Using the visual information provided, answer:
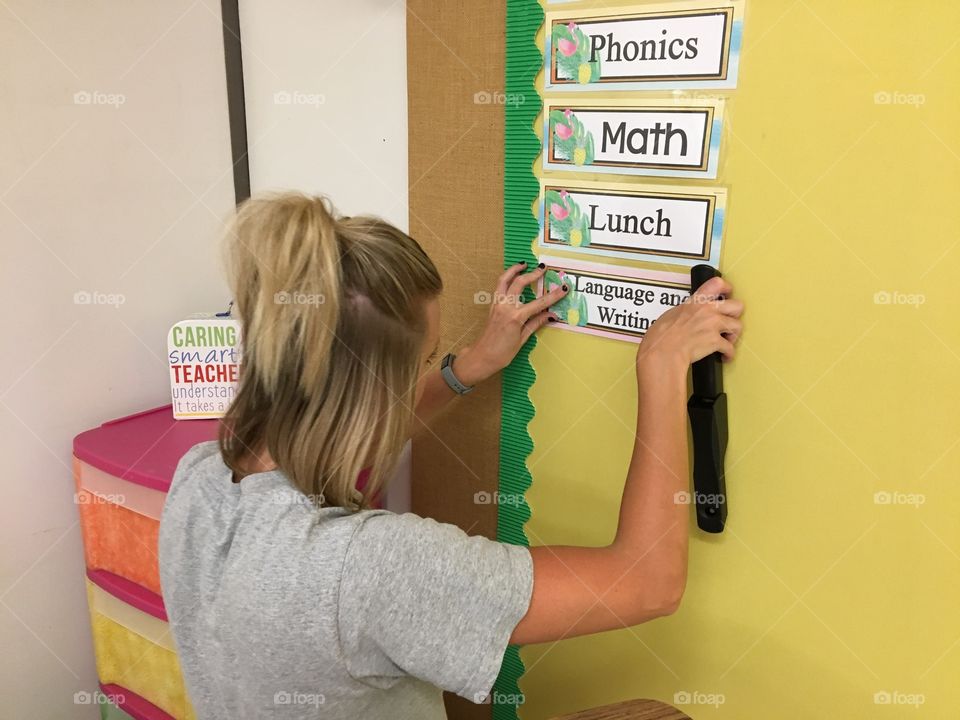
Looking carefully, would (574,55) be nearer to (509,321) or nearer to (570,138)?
(570,138)

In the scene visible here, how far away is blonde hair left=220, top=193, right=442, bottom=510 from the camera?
27.7 inches

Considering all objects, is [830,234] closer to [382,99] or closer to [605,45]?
[605,45]

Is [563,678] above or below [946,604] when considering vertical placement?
below

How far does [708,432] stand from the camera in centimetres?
88

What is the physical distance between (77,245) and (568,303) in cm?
80

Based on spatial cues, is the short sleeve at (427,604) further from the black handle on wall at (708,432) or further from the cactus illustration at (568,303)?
the cactus illustration at (568,303)

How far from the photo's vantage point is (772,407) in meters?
0.88

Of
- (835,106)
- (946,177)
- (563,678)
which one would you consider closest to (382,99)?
(835,106)

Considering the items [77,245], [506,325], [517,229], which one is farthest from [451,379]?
[77,245]

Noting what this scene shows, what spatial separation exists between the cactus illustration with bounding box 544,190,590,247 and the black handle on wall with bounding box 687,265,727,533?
0.16 meters

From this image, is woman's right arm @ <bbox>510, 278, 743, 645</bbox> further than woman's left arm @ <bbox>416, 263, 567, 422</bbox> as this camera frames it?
No

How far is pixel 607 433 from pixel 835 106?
473mm

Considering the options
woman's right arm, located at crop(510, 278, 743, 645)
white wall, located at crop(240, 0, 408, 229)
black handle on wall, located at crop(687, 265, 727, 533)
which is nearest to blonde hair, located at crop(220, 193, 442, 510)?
woman's right arm, located at crop(510, 278, 743, 645)

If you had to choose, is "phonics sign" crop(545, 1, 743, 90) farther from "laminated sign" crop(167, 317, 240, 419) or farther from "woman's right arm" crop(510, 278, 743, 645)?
"laminated sign" crop(167, 317, 240, 419)
